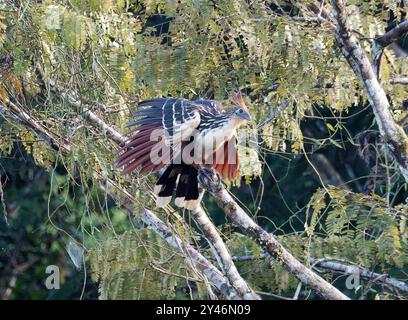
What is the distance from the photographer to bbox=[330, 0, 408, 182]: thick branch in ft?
14.0

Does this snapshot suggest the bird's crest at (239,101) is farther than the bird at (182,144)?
Yes

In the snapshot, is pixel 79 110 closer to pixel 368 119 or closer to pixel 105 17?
pixel 105 17

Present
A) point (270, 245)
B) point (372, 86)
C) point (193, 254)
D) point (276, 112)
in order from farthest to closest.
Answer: point (276, 112)
point (193, 254)
point (270, 245)
point (372, 86)

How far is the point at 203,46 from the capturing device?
185 inches

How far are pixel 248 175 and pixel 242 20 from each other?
84 centimetres

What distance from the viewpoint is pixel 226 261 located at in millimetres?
4430

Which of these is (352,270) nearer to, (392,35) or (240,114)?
(240,114)

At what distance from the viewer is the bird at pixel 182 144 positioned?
448 centimetres

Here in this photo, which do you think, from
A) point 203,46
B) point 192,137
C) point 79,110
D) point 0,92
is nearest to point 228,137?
point 192,137

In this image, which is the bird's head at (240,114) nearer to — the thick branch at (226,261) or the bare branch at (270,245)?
the bare branch at (270,245)

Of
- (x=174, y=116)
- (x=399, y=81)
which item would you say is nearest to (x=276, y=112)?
(x=399, y=81)

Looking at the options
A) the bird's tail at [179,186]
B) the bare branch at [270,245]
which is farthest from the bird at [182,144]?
the bare branch at [270,245]

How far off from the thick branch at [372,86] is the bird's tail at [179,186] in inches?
38.2

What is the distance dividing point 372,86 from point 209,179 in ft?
2.99
